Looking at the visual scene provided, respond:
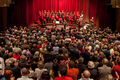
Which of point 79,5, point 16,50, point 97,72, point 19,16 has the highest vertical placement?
point 79,5

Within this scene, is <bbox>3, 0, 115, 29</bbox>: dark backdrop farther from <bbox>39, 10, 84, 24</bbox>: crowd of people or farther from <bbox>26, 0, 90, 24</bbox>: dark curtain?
<bbox>39, 10, 84, 24</bbox>: crowd of people

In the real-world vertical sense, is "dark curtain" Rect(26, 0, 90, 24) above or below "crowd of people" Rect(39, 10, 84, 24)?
above

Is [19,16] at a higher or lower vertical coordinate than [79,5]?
lower

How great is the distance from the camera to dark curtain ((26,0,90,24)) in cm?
2055

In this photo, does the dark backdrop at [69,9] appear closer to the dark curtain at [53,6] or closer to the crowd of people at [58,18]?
the dark curtain at [53,6]

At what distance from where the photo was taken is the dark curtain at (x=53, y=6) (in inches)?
809

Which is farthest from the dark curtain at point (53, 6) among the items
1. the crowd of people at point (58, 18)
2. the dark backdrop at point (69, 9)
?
the crowd of people at point (58, 18)

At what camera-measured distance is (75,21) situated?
19219mm

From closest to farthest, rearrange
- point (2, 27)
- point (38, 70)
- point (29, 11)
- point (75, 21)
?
point (38, 70) < point (2, 27) < point (75, 21) < point (29, 11)

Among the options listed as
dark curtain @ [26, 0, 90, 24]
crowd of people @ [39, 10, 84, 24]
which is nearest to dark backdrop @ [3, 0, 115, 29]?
dark curtain @ [26, 0, 90, 24]

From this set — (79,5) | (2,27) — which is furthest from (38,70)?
(79,5)

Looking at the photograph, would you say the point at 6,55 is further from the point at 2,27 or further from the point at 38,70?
the point at 2,27

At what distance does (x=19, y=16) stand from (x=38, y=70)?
15551 mm

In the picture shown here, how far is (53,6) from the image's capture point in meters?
22.8
